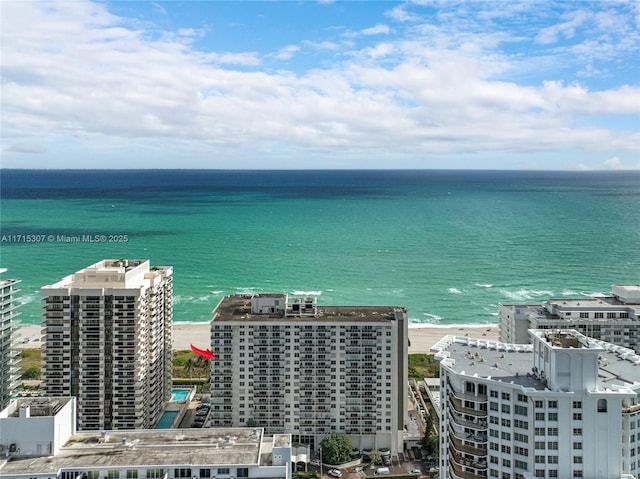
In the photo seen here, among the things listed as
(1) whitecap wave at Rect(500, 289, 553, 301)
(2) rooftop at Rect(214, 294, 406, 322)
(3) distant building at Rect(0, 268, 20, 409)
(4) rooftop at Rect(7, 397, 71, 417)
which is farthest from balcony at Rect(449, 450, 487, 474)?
(1) whitecap wave at Rect(500, 289, 553, 301)

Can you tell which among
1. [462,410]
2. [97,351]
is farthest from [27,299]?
[462,410]

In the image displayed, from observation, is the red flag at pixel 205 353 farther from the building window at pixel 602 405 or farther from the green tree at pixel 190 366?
the building window at pixel 602 405

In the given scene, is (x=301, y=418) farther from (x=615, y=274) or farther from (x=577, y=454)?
(x=615, y=274)

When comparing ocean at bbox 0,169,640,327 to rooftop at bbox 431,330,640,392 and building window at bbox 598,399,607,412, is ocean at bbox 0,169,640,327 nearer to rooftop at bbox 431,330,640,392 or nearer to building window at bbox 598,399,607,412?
rooftop at bbox 431,330,640,392

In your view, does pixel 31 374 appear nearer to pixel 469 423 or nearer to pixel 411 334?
pixel 411 334

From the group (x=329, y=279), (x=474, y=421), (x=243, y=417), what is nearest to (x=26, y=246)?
(x=329, y=279)
